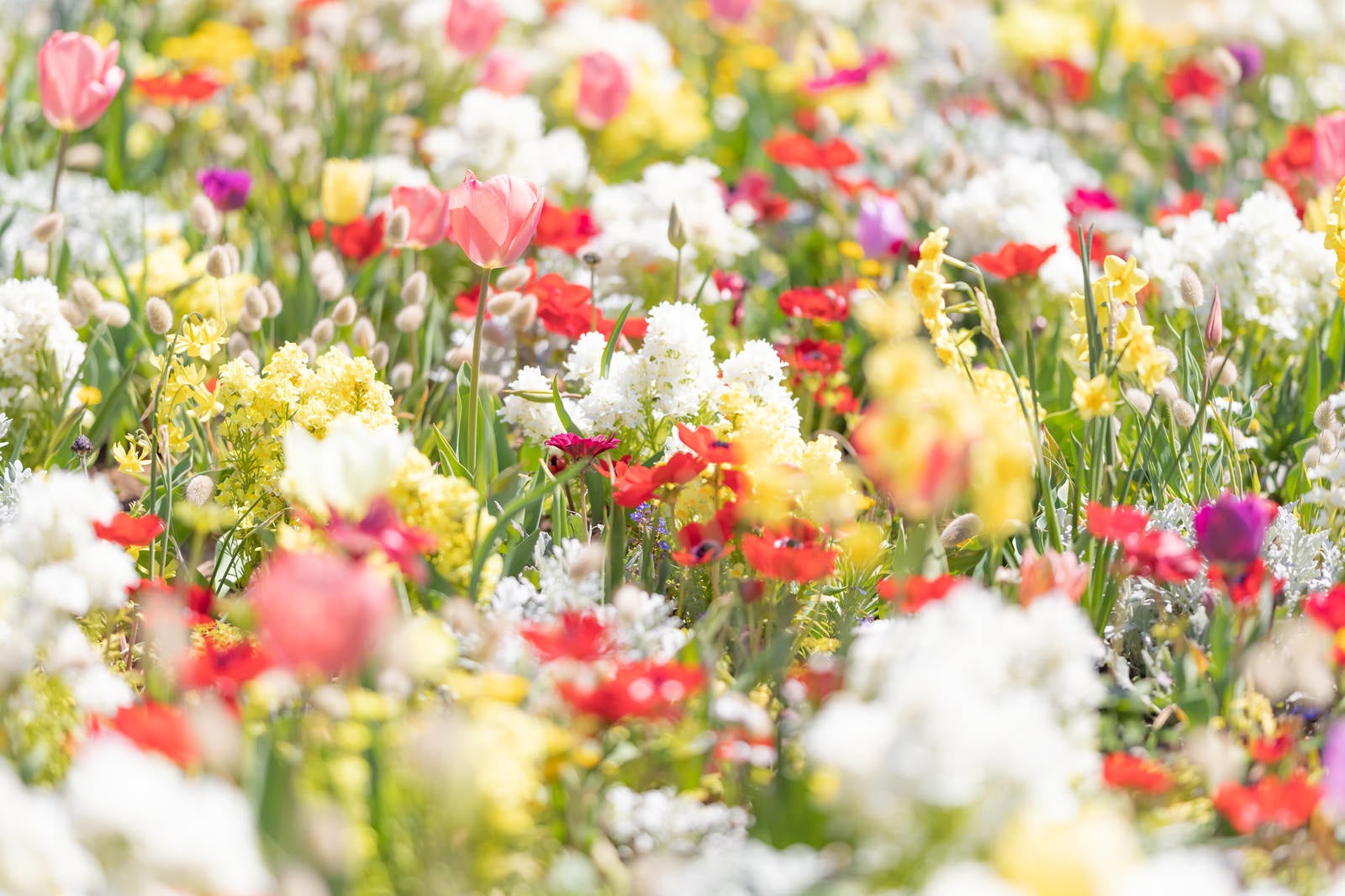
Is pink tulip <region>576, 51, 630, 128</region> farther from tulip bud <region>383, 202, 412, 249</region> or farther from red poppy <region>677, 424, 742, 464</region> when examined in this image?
red poppy <region>677, 424, 742, 464</region>

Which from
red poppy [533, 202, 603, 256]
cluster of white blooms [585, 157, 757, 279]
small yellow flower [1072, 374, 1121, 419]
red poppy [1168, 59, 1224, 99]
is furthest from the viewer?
red poppy [1168, 59, 1224, 99]

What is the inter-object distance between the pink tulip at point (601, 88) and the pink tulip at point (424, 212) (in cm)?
95

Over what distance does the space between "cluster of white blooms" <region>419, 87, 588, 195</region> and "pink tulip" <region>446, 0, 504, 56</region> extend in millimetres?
460

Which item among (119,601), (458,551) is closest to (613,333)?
(458,551)

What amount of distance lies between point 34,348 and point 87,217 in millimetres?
950

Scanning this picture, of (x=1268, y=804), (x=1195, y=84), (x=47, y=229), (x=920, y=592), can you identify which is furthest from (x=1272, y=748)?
(x=1195, y=84)

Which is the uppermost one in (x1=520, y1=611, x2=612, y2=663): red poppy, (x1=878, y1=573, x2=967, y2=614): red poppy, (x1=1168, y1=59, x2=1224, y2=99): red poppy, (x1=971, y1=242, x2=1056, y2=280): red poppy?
(x1=1168, y1=59, x2=1224, y2=99): red poppy

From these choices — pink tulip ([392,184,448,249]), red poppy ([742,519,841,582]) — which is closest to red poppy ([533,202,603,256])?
pink tulip ([392,184,448,249])

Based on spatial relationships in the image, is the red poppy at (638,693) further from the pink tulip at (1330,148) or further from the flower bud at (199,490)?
the pink tulip at (1330,148)

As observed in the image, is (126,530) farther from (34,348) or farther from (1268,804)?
(1268,804)

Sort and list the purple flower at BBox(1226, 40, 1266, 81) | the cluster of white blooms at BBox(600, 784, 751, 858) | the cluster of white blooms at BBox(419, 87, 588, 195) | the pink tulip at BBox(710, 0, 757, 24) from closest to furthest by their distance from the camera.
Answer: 1. the cluster of white blooms at BBox(600, 784, 751, 858)
2. the cluster of white blooms at BBox(419, 87, 588, 195)
3. the purple flower at BBox(1226, 40, 1266, 81)
4. the pink tulip at BBox(710, 0, 757, 24)

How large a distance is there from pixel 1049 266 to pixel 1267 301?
42cm

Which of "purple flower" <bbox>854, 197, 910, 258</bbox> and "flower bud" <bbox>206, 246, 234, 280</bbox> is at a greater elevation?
"purple flower" <bbox>854, 197, 910, 258</bbox>

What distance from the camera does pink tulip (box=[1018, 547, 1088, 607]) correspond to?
4.50 ft
